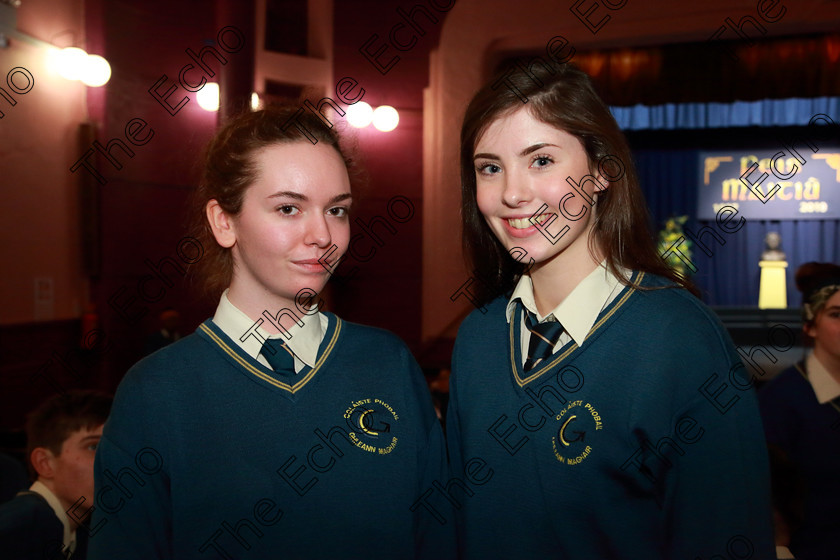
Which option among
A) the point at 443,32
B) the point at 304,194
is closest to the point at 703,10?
the point at 443,32

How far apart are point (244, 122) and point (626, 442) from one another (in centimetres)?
95

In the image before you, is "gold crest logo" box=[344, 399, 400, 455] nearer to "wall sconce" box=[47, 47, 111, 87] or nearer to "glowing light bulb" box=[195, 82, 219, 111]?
"glowing light bulb" box=[195, 82, 219, 111]

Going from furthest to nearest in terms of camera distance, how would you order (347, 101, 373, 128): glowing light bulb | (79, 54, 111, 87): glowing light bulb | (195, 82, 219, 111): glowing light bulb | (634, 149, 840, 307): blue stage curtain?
(634, 149, 840, 307): blue stage curtain → (347, 101, 373, 128): glowing light bulb → (195, 82, 219, 111): glowing light bulb → (79, 54, 111, 87): glowing light bulb

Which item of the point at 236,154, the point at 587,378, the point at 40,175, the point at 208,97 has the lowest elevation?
the point at 587,378

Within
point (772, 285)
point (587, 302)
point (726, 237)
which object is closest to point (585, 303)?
point (587, 302)

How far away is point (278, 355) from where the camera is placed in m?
1.22

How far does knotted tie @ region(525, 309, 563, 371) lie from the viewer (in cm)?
119

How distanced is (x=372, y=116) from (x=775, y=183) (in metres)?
6.72

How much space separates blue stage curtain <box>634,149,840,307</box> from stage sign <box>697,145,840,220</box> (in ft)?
0.71

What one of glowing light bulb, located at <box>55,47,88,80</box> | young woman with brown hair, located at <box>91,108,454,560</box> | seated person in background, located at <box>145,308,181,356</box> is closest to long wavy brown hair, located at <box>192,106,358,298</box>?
young woman with brown hair, located at <box>91,108,454,560</box>

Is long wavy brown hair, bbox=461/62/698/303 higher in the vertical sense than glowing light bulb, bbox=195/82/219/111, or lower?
lower

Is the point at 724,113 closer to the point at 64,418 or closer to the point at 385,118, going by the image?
the point at 385,118

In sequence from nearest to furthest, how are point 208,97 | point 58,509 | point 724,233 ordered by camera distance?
1. point 58,509
2. point 208,97
3. point 724,233

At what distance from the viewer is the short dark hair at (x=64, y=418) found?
1.76 meters
